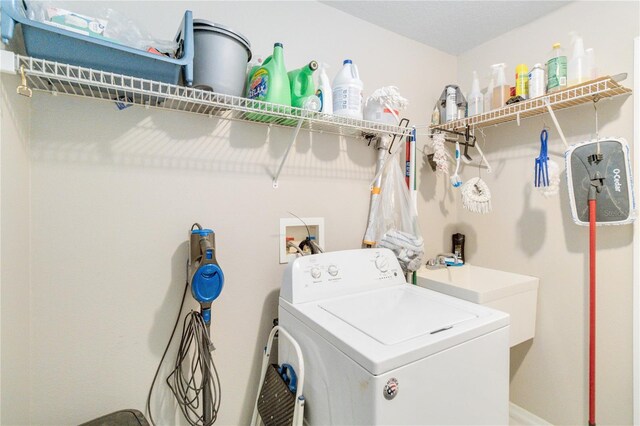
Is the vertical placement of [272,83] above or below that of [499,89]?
below

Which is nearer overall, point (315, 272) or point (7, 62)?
point (7, 62)

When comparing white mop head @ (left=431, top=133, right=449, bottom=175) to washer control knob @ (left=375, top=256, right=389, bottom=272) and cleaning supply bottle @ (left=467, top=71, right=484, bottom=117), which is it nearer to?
cleaning supply bottle @ (left=467, top=71, right=484, bottom=117)

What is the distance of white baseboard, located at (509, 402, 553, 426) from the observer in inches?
68.6

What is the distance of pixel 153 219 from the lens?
49.9 inches

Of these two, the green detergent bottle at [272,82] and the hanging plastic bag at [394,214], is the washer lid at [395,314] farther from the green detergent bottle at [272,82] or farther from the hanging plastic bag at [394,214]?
the green detergent bottle at [272,82]

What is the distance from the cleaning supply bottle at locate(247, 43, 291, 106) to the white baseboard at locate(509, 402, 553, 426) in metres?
2.30

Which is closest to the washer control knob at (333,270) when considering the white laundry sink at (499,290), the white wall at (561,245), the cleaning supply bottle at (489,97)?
the white laundry sink at (499,290)

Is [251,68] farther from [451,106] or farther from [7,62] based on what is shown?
[451,106]

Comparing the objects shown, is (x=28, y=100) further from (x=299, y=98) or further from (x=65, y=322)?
(x=299, y=98)

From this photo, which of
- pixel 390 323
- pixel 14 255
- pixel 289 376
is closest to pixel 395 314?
pixel 390 323

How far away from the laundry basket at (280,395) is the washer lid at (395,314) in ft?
0.81

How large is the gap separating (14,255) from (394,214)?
5.40 feet

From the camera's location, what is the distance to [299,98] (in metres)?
1.32

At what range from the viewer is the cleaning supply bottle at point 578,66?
1.42m
